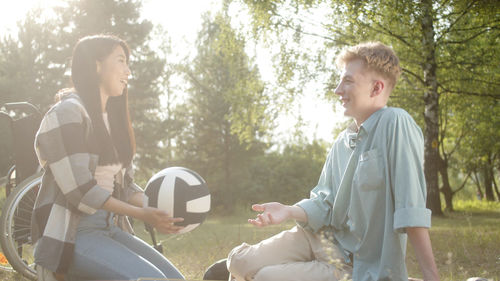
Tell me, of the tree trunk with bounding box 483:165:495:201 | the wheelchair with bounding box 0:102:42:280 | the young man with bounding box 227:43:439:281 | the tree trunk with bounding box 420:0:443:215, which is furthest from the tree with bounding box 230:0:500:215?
the tree trunk with bounding box 483:165:495:201

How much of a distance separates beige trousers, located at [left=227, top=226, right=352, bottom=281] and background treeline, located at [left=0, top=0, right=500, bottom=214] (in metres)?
10.3

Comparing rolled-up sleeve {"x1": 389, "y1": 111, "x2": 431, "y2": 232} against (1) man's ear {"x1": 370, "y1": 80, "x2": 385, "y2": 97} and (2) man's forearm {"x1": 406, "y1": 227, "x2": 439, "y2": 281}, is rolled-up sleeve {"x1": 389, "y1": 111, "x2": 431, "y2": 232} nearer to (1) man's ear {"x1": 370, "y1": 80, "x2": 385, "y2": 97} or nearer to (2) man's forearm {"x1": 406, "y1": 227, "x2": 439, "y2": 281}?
(2) man's forearm {"x1": 406, "y1": 227, "x2": 439, "y2": 281}

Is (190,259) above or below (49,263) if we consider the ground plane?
below

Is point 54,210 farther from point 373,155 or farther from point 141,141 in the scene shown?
point 141,141

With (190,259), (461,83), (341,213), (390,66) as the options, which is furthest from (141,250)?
(461,83)

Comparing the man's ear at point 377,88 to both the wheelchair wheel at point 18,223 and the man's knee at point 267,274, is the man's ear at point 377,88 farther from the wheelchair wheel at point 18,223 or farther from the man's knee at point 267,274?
the wheelchair wheel at point 18,223

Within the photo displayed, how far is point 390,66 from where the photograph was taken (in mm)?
2943

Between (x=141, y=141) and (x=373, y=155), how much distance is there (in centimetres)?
2164

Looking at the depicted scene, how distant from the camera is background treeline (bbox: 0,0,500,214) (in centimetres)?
1466

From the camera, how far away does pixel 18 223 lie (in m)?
5.20

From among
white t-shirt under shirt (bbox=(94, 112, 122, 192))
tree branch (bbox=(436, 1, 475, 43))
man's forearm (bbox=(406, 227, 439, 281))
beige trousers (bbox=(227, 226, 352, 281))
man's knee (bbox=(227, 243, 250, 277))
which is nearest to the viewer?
man's forearm (bbox=(406, 227, 439, 281))

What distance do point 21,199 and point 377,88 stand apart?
3783 mm

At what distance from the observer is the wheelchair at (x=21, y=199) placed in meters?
4.97

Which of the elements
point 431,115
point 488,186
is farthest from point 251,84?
point 488,186
